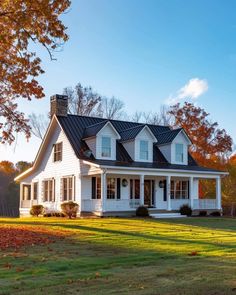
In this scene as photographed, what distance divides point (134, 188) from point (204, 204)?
530 centimetres

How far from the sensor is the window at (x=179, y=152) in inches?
1283

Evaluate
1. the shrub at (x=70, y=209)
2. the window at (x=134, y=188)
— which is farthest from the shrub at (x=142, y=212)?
the shrub at (x=70, y=209)

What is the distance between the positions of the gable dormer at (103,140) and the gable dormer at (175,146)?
14.3 feet

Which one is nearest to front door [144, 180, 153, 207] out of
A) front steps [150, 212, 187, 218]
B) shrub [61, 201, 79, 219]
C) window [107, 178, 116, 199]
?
front steps [150, 212, 187, 218]

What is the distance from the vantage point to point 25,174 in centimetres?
3662

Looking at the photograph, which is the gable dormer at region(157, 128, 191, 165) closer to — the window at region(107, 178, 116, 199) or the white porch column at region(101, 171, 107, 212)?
the window at region(107, 178, 116, 199)

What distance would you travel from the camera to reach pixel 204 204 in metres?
31.6

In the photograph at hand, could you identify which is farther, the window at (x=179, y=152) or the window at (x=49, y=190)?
the window at (x=49, y=190)

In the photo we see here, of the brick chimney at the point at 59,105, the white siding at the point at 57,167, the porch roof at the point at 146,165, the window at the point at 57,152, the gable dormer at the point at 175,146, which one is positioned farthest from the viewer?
the gable dormer at the point at 175,146

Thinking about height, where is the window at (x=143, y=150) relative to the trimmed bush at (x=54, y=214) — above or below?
above

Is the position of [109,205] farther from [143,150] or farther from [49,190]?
[49,190]

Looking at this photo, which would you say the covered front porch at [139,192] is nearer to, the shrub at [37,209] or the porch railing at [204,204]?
the porch railing at [204,204]

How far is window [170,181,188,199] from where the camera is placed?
3241cm

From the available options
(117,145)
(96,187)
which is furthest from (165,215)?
(117,145)
